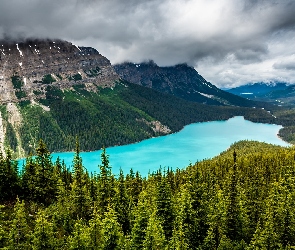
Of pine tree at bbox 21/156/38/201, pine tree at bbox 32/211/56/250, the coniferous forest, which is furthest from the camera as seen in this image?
pine tree at bbox 21/156/38/201

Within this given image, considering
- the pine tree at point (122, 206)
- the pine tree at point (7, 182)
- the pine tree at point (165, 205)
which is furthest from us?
the pine tree at point (7, 182)

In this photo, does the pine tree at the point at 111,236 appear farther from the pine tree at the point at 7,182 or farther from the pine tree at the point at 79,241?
the pine tree at the point at 7,182

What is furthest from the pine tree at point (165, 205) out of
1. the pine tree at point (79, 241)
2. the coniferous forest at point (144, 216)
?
the pine tree at point (79, 241)

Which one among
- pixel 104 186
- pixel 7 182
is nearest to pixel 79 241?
pixel 104 186

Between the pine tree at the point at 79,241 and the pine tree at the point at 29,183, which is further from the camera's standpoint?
the pine tree at the point at 29,183

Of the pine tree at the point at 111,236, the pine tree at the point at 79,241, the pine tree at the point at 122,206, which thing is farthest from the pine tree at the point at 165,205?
the pine tree at the point at 79,241

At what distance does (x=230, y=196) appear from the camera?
164 feet

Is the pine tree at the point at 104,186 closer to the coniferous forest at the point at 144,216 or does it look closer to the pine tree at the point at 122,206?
the coniferous forest at the point at 144,216

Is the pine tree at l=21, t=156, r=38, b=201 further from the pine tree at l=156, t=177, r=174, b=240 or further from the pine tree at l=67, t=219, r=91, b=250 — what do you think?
the pine tree at l=67, t=219, r=91, b=250

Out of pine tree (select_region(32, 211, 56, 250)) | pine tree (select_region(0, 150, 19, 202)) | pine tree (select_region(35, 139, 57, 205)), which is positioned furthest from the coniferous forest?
pine tree (select_region(35, 139, 57, 205))

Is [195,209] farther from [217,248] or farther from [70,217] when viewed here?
[70,217]

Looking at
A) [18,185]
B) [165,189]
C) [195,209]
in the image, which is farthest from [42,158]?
[195,209]

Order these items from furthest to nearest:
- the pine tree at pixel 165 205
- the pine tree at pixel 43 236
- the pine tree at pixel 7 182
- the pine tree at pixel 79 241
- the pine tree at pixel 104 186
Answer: the pine tree at pixel 7 182
the pine tree at pixel 104 186
the pine tree at pixel 165 205
the pine tree at pixel 79 241
the pine tree at pixel 43 236

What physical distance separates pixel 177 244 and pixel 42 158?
135 ft
